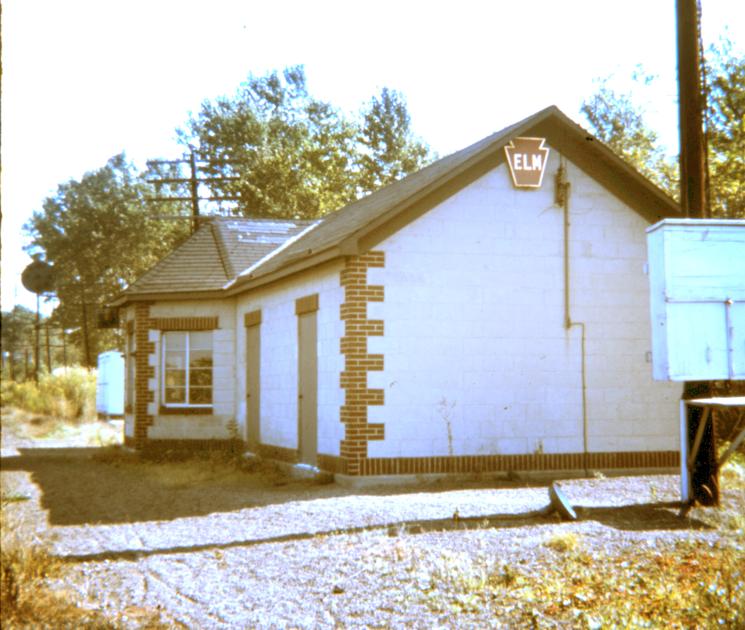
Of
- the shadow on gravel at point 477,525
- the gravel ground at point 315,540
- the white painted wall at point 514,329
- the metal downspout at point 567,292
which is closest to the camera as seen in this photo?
the gravel ground at point 315,540

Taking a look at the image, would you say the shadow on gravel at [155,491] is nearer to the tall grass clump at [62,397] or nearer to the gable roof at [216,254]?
the gable roof at [216,254]

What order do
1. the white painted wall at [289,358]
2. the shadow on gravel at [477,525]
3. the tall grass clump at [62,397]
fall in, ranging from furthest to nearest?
the tall grass clump at [62,397] → the white painted wall at [289,358] → the shadow on gravel at [477,525]

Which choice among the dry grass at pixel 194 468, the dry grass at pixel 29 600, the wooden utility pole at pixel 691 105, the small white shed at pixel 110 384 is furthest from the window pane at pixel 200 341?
the small white shed at pixel 110 384

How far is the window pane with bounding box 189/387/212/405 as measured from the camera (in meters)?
19.6

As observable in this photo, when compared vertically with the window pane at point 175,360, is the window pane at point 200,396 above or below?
below

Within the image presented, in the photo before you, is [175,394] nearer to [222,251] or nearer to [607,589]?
[222,251]

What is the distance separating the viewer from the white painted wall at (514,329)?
13.4 m

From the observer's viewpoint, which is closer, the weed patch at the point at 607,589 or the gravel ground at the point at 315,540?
the weed patch at the point at 607,589

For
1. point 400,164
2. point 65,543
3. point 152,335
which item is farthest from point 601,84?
point 65,543

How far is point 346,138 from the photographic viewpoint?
4650cm

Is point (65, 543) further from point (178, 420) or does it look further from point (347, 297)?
point (178, 420)

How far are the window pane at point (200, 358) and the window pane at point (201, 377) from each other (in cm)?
13

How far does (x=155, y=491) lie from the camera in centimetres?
1370

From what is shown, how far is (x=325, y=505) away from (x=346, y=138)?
3709 cm
